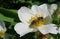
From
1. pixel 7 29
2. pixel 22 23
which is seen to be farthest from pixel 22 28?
pixel 7 29

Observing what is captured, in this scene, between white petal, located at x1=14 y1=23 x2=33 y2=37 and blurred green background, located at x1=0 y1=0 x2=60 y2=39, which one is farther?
blurred green background, located at x1=0 y1=0 x2=60 y2=39

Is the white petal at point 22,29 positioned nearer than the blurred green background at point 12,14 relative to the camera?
Yes

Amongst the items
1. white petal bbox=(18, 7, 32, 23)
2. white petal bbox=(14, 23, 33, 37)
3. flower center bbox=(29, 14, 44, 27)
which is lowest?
white petal bbox=(14, 23, 33, 37)

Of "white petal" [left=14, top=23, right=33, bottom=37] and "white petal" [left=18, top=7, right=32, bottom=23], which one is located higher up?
"white petal" [left=18, top=7, right=32, bottom=23]

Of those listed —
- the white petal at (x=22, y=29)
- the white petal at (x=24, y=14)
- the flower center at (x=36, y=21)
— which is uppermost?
the white petal at (x=24, y=14)

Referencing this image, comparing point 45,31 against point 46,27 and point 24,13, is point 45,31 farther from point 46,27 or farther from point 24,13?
point 24,13

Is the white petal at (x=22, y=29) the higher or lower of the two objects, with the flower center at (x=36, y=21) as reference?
lower

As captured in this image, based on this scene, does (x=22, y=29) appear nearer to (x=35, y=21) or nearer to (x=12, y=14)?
(x=35, y=21)
